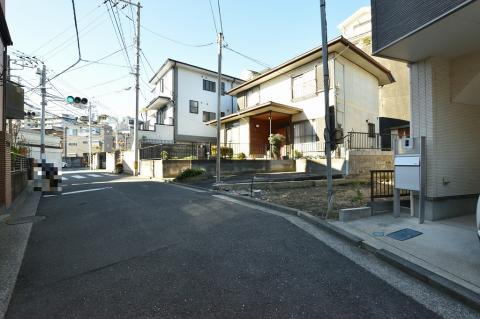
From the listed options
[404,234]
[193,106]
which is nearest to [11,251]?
[404,234]

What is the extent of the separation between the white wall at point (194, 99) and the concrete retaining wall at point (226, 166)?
369 inches

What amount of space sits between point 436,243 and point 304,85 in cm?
1457

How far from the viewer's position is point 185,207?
753 cm

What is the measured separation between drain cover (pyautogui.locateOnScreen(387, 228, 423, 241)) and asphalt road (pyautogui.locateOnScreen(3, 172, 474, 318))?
4.32ft

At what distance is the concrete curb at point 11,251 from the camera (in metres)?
2.92

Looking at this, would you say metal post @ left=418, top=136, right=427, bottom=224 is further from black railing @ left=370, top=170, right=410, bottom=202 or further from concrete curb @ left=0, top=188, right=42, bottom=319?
concrete curb @ left=0, top=188, right=42, bottom=319

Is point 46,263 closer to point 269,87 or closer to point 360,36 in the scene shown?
point 269,87

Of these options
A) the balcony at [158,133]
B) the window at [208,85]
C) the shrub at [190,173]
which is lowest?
the shrub at [190,173]

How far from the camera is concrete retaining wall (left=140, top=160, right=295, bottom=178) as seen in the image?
1587 centimetres

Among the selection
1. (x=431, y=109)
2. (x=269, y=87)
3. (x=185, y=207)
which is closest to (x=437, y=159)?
(x=431, y=109)

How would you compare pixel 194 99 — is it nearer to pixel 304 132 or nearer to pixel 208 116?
pixel 208 116

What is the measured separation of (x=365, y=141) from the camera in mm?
16188

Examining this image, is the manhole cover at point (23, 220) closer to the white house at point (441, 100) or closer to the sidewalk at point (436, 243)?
the sidewalk at point (436, 243)

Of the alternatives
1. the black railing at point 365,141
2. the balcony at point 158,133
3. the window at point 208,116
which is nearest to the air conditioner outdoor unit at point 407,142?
the black railing at point 365,141
